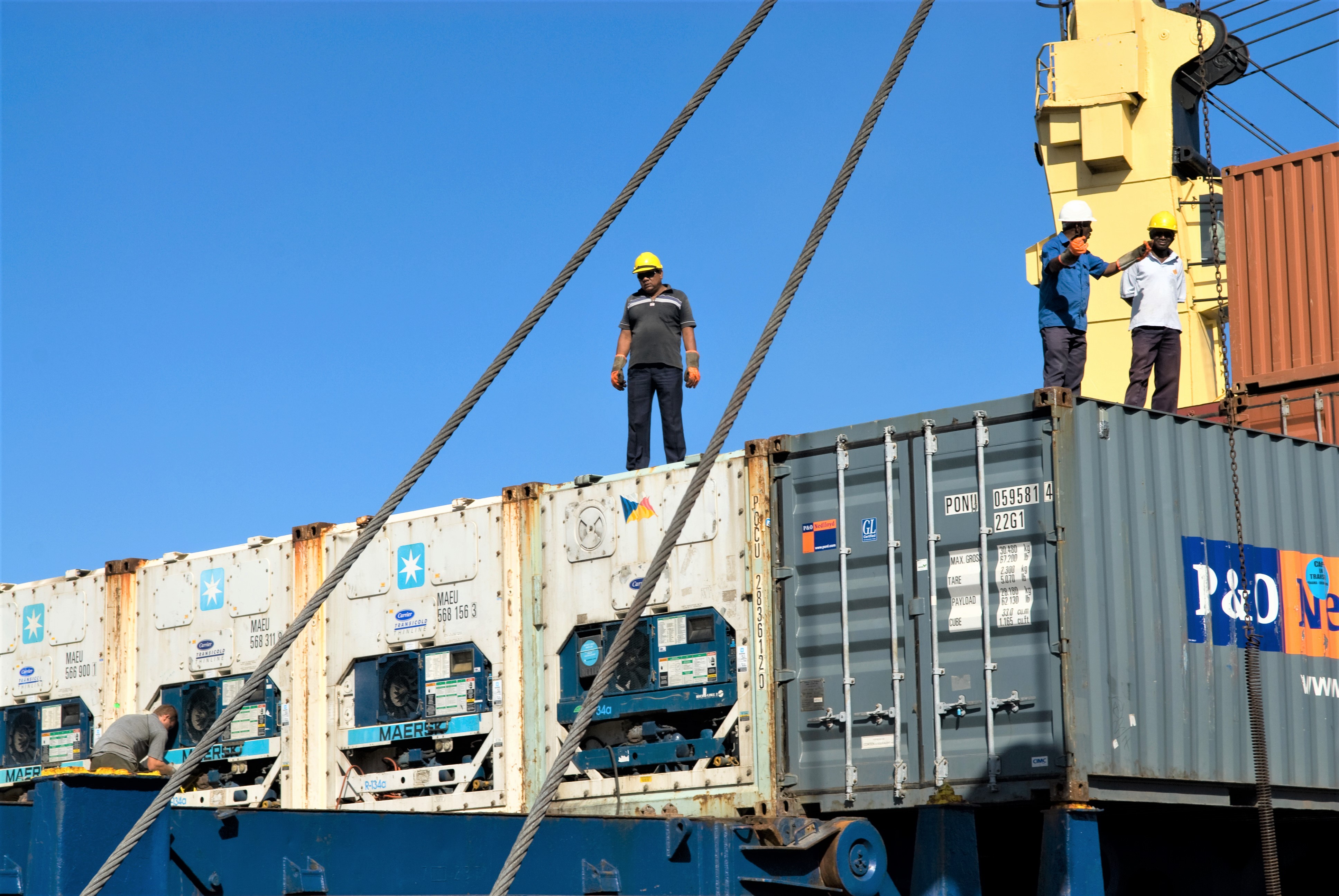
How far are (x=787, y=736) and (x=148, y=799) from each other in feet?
13.2

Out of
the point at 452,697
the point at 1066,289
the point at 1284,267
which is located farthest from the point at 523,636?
the point at 1284,267

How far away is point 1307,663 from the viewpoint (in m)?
11.2

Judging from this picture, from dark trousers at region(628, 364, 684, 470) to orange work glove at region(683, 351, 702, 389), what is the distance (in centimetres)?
7

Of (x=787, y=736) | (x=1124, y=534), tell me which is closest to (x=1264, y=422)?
(x=1124, y=534)

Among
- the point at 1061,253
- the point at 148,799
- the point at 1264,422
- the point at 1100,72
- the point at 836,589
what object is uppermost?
the point at 1100,72

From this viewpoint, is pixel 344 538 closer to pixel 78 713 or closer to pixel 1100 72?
pixel 78 713

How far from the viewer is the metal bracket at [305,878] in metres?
8.80

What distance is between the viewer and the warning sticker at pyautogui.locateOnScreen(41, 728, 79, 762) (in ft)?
48.1

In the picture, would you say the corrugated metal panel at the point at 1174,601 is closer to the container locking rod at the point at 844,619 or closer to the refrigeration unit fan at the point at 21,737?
the container locking rod at the point at 844,619

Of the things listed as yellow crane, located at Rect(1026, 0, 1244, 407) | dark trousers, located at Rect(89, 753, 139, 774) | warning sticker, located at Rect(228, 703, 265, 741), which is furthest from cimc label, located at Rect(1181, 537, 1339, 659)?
yellow crane, located at Rect(1026, 0, 1244, 407)

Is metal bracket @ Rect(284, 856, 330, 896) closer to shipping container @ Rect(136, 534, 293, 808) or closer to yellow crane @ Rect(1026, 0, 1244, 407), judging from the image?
shipping container @ Rect(136, 534, 293, 808)

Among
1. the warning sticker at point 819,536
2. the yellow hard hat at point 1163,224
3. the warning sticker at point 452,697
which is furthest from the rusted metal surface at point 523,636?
the yellow hard hat at point 1163,224

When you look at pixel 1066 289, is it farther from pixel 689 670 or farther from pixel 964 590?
pixel 689 670

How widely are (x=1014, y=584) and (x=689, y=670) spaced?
2307 mm
